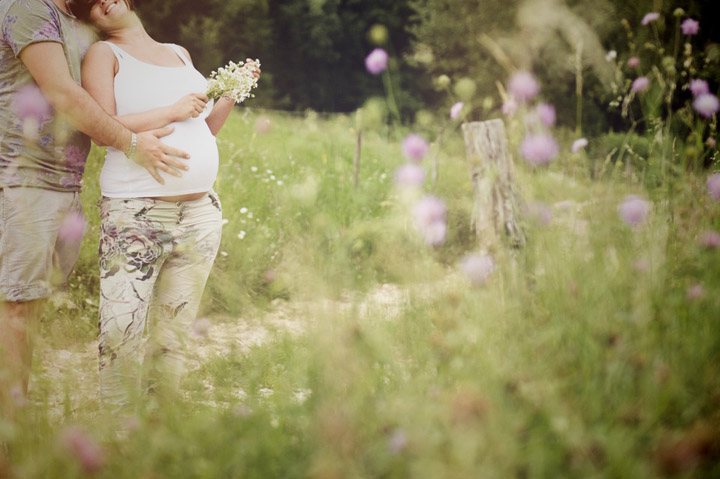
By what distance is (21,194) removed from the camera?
1.83m

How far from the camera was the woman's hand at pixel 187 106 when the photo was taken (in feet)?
6.60

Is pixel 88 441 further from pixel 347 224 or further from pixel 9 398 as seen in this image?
pixel 347 224

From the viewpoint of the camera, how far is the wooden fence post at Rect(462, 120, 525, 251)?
10.8 ft

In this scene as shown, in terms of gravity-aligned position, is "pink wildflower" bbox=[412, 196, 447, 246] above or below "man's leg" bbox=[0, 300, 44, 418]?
above

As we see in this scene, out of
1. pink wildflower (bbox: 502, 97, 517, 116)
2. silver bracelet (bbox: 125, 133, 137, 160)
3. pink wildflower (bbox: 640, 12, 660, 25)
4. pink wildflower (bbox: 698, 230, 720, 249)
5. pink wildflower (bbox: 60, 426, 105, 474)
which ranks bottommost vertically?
pink wildflower (bbox: 60, 426, 105, 474)

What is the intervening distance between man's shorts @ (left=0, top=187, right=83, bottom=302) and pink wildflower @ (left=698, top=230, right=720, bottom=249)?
7.51 ft

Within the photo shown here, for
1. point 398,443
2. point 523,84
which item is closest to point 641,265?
point 398,443

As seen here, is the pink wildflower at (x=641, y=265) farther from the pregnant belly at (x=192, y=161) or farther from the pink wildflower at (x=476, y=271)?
the pregnant belly at (x=192, y=161)

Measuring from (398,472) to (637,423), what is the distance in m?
0.62

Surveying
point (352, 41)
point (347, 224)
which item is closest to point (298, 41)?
point (352, 41)

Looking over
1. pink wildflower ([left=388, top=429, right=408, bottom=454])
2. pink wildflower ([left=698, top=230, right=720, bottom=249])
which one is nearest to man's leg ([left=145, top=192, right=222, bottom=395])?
pink wildflower ([left=388, top=429, right=408, bottom=454])

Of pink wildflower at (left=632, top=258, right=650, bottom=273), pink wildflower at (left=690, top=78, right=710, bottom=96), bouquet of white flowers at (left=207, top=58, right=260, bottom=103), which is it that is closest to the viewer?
pink wildflower at (left=632, top=258, right=650, bottom=273)

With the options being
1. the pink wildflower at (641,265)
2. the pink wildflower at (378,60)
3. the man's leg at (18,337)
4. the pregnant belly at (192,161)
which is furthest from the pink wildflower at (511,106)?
the man's leg at (18,337)

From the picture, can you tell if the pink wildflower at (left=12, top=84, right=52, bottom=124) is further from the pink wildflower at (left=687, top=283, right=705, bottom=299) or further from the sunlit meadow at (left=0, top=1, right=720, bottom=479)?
the pink wildflower at (left=687, top=283, right=705, bottom=299)
